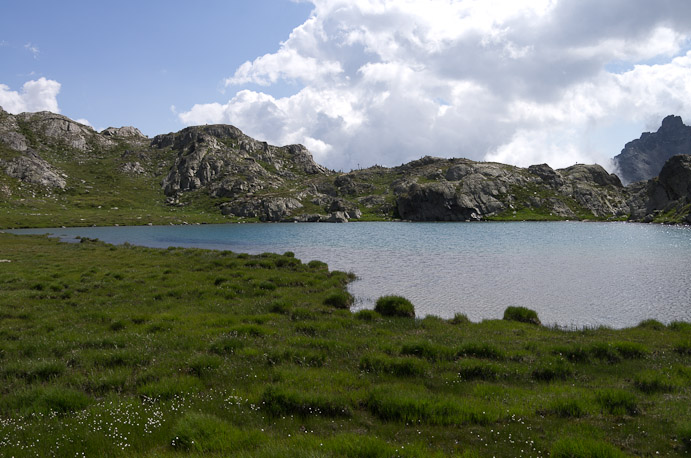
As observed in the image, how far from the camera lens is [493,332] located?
18.1 m

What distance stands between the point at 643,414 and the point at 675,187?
211502mm

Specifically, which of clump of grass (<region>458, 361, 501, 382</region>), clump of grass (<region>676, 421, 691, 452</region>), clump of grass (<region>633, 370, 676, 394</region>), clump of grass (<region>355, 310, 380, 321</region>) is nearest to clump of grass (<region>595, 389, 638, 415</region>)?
clump of grass (<region>676, 421, 691, 452</region>)

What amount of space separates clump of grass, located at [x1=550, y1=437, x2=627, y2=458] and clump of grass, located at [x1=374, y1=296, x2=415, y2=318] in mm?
14128

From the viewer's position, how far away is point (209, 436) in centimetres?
716

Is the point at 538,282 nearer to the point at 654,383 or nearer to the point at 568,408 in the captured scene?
the point at 654,383

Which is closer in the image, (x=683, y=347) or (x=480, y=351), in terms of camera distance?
(x=480, y=351)

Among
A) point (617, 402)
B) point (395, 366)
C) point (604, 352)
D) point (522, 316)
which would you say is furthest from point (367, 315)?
point (617, 402)

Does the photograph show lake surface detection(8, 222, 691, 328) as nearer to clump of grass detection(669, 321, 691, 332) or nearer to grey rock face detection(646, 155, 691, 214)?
clump of grass detection(669, 321, 691, 332)

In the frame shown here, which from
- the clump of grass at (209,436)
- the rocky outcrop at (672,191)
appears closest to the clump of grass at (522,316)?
the clump of grass at (209,436)

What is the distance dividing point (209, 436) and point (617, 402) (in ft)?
34.8

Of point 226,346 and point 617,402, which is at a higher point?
point 617,402

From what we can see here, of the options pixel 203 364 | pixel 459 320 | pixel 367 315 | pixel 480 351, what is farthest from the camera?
pixel 459 320

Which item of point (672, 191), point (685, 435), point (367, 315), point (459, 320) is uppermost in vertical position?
point (672, 191)

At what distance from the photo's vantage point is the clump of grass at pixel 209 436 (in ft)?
22.5
